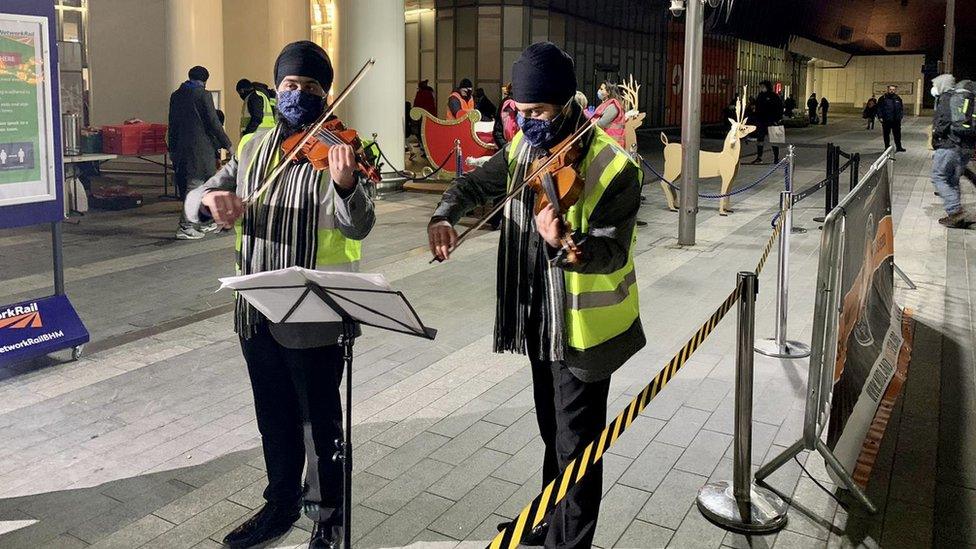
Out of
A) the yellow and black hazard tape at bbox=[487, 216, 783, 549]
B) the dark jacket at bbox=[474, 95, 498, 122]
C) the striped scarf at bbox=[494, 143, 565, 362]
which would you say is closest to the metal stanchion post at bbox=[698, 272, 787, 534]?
the yellow and black hazard tape at bbox=[487, 216, 783, 549]

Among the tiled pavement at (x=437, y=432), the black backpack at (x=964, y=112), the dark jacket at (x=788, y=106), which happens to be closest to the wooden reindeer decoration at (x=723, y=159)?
the black backpack at (x=964, y=112)

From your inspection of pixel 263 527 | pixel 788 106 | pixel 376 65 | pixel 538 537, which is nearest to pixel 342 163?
pixel 263 527

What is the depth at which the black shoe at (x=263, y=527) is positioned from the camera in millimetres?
3625

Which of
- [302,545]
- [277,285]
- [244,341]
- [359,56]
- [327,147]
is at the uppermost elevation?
[359,56]

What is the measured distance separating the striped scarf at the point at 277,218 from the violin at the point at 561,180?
0.83 metres

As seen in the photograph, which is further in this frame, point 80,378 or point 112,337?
point 112,337

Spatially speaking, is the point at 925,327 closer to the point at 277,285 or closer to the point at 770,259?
the point at 770,259

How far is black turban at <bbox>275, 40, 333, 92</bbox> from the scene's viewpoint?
313cm

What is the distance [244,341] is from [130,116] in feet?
55.6

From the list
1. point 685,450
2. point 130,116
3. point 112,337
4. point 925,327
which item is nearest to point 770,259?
point 925,327

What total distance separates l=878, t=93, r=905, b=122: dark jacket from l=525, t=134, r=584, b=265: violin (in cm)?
2104

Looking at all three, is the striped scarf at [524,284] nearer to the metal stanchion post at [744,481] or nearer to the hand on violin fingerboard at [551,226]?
the hand on violin fingerboard at [551,226]

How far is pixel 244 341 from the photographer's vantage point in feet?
11.2

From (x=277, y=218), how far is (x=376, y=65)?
11907 mm
